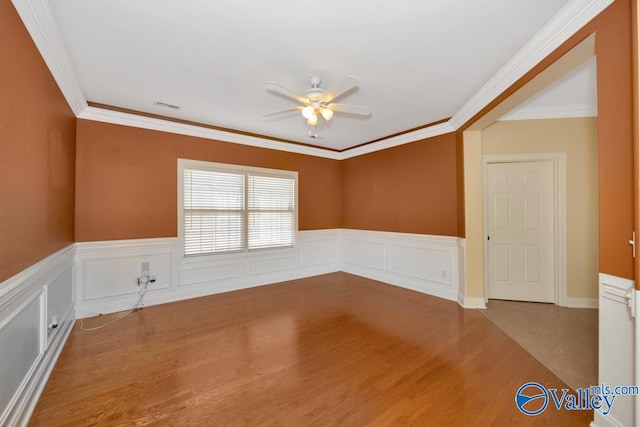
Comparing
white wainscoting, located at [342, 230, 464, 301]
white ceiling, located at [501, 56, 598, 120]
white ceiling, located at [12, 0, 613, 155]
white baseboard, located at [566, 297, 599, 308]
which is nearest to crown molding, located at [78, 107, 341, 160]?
white ceiling, located at [12, 0, 613, 155]

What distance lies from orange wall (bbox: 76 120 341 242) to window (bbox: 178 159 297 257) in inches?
7.6

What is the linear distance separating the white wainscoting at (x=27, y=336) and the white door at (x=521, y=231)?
5106mm

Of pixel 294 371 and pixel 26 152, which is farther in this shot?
pixel 294 371

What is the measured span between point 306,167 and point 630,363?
4969 mm

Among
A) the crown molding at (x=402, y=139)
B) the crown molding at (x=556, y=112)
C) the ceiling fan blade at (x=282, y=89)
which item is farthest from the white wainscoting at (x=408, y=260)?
the ceiling fan blade at (x=282, y=89)

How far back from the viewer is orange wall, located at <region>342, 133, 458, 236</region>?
4156mm

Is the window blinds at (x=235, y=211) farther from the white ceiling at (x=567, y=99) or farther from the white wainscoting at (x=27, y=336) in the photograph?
the white ceiling at (x=567, y=99)

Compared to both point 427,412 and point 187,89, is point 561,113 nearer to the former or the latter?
point 427,412

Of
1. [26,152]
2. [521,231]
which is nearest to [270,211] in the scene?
[26,152]

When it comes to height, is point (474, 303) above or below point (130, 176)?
below

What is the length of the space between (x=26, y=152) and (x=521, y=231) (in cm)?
553

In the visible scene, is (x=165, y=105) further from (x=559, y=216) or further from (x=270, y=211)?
(x=559, y=216)

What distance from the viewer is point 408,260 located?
472cm

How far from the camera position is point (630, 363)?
1.47 meters
